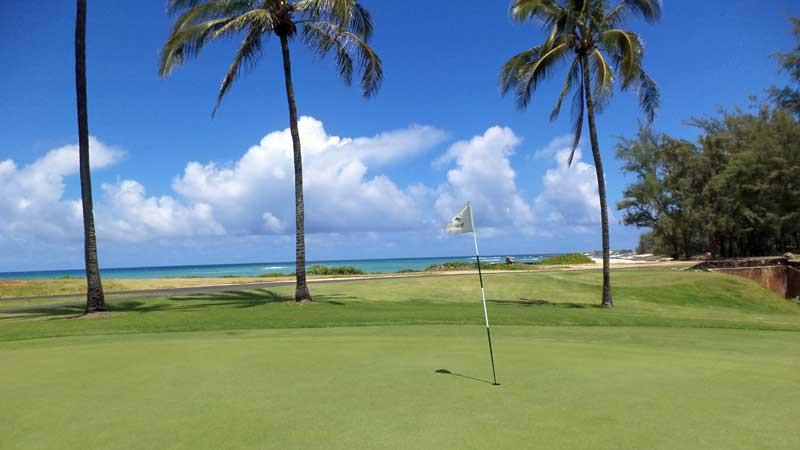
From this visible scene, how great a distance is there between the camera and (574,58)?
21594 mm

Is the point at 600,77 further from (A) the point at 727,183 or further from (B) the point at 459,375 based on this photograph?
(A) the point at 727,183

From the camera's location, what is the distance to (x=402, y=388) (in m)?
5.97

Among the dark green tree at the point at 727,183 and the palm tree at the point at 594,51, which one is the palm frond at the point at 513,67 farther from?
the dark green tree at the point at 727,183

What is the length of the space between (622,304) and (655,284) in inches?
213

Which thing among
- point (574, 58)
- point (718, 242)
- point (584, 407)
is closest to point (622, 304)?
point (574, 58)

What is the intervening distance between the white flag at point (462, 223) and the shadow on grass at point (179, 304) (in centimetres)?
1291

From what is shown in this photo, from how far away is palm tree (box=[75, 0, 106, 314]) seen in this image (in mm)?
17031

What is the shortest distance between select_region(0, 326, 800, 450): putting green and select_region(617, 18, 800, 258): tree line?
119 feet

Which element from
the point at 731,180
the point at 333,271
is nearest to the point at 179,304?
the point at 333,271

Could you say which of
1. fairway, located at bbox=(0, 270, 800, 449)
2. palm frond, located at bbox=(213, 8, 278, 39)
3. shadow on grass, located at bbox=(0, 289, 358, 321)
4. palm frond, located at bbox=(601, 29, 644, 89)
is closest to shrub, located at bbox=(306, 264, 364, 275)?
shadow on grass, located at bbox=(0, 289, 358, 321)

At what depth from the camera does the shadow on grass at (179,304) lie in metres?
17.5

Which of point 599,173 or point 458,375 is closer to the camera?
point 458,375

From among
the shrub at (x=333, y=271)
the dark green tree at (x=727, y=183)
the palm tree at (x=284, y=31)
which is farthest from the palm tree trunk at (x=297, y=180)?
the dark green tree at (x=727, y=183)

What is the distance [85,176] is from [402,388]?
15.6 m
